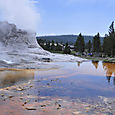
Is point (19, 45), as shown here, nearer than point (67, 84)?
No

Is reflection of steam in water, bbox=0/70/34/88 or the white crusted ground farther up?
the white crusted ground

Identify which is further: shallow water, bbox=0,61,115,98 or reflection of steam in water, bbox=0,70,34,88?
reflection of steam in water, bbox=0,70,34,88

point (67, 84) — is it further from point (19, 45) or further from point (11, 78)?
point (19, 45)

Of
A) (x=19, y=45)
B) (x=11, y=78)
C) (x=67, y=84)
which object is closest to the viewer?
(x=67, y=84)

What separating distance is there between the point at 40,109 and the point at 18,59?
12699 millimetres

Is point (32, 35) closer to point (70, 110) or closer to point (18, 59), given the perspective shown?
point (18, 59)

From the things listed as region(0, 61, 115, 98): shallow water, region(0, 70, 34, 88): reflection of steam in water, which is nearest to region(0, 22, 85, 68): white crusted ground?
region(0, 70, 34, 88): reflection of steam in water

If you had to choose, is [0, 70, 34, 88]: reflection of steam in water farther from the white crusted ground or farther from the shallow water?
the white crusted ground

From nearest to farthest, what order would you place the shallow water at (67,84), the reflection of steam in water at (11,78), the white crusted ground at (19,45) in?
the shallow water at (67,84), the reflection of steam in water at (11,78), the white crusted ground at (19,45)

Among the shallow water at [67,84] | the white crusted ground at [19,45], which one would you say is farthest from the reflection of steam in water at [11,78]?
the white crusted ground at [19,45]

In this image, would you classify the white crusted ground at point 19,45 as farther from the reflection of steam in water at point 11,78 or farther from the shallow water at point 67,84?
the shallow water at point 67,84

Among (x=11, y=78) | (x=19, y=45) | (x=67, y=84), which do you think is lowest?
(x=67, y=84)

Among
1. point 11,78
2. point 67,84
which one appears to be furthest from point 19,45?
point 67,84

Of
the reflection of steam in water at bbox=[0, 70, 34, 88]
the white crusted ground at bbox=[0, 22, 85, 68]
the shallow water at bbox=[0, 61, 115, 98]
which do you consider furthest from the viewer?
the white crusted ground at bbox=[0, 22, 85, 68]
